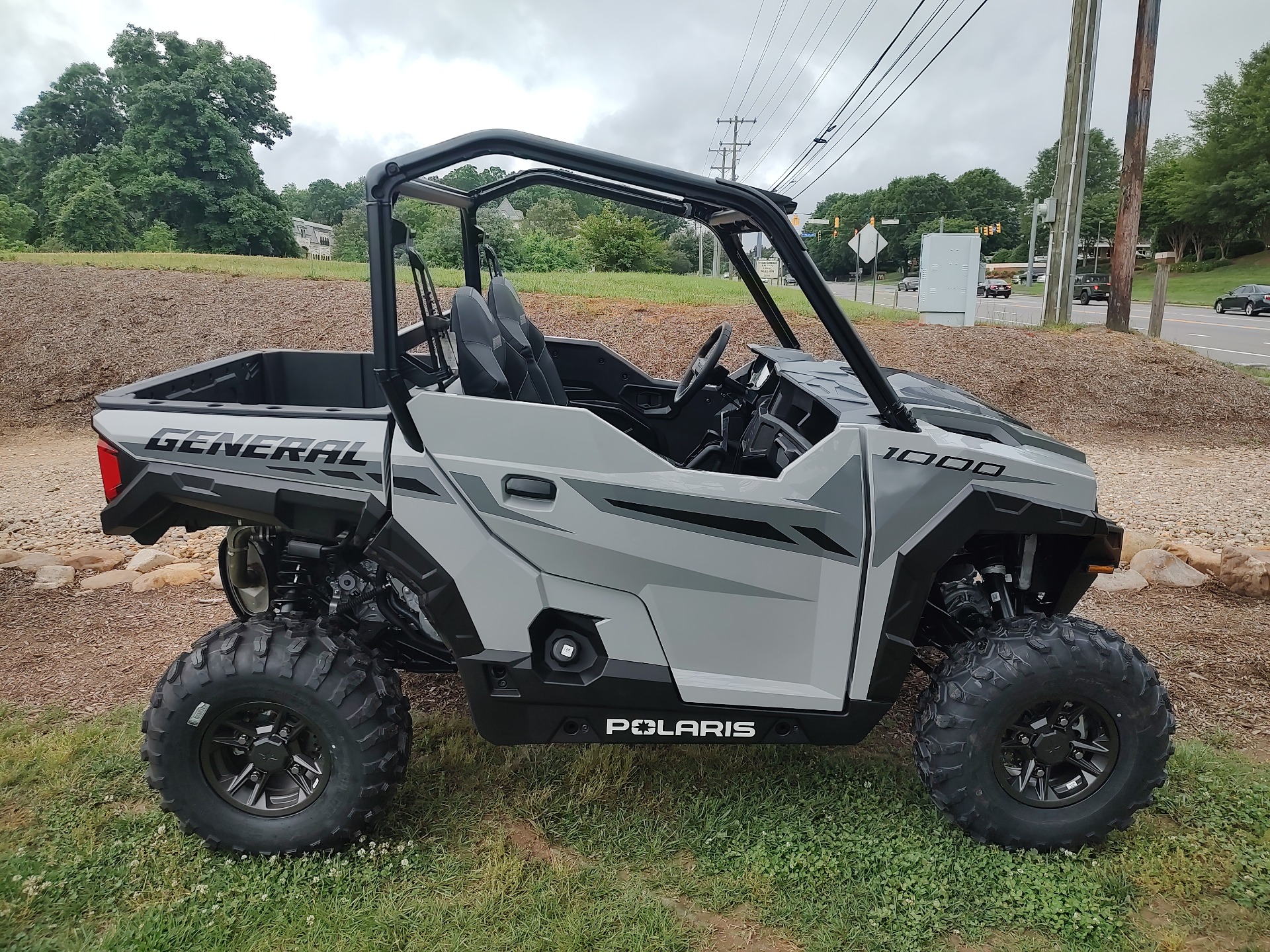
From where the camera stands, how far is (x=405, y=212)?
10.1 feet

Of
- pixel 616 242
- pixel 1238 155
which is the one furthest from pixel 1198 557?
pixel 1238 155

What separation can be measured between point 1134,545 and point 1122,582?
2.50ft

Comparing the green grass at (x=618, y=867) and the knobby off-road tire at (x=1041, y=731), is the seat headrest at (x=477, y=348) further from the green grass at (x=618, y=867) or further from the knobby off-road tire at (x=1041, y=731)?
the knobby off-road tire at (x=1041, y=731)

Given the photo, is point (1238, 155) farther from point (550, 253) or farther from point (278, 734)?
point (278, 734)

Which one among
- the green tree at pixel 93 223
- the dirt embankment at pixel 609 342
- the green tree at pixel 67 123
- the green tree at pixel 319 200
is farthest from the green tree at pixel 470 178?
the green tree at pixel 319 200

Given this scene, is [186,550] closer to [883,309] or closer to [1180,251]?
[883,309]

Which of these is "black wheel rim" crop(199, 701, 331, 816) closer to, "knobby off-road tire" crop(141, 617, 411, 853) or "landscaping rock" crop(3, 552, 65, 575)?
"knobby off-road tire" crop(141, 617, 411, 853)

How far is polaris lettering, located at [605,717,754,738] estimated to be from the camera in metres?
2.72

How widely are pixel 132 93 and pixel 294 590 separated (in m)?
47.4

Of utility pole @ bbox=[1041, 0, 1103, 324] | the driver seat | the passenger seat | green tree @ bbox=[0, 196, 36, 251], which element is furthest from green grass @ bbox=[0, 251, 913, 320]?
green tree @ bbox=[0, 196, 36, 251]

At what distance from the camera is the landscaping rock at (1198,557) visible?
5.22 m

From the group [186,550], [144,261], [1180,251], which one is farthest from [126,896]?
[1180,251]

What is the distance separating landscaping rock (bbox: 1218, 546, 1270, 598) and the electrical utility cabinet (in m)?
10.3

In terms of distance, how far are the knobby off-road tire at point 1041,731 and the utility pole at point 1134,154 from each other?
10.8 meters
